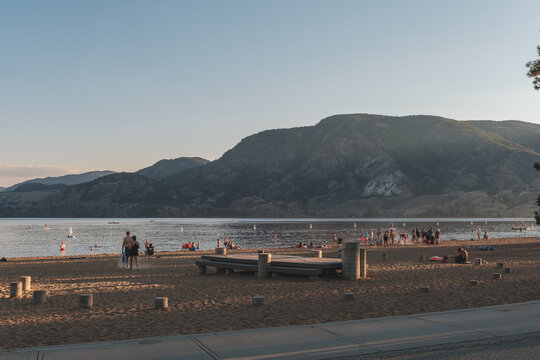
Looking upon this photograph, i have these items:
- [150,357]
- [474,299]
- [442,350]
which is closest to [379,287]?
[474,299]

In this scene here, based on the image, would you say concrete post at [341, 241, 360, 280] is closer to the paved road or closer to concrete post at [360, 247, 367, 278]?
concrete post at [360, 247, 367, 278]

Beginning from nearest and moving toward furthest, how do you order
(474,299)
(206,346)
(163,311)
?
1. (206,346)
2. (163,311)
3. (474,299)

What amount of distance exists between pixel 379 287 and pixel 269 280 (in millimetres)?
4806

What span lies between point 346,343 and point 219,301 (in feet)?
22.0

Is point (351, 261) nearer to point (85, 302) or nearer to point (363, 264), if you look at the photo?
point (363, 264)

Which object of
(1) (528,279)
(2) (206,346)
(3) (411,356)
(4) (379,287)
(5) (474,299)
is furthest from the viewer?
(1) (528,279)

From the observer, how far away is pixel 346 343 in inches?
324

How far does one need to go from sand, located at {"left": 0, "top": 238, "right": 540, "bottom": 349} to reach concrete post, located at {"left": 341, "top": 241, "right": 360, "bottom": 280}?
421 millimetres

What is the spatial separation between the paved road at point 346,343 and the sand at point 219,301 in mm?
1415

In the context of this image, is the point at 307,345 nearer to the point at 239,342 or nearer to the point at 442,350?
the point at 239,342

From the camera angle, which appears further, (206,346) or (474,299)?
(474,299)

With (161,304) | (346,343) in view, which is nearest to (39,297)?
(161,304)

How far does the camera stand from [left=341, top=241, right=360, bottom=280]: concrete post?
19.5 meters

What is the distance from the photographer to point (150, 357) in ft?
24.6
